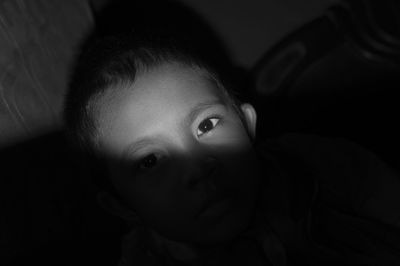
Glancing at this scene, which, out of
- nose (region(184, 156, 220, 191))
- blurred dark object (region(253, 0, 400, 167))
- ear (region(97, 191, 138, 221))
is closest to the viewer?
nose (region(184, 156, 220, 191))

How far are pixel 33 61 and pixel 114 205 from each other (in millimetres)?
255

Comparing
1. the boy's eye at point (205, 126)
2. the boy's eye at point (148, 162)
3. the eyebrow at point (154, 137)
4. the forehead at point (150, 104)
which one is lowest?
the boy's eye at point (148, 162)

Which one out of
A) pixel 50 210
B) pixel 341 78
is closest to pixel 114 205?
pixel 50 210

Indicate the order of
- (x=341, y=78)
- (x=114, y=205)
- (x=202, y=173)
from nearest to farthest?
(x=202, y=173), (x=114, y=205), (x=341, y=78)

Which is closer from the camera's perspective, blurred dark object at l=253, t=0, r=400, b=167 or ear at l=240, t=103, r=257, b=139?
ear at l=240, t=103, r=257, b=139

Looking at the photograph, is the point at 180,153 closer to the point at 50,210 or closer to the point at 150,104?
the point at 150,104

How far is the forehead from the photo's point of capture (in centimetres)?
61

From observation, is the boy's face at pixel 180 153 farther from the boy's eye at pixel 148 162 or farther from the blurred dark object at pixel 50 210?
the blurred dark object at pixel 50 210

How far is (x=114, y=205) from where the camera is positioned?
730 millimetres

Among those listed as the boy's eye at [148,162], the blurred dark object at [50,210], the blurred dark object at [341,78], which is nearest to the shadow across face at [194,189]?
the boy's eye at [148,162]

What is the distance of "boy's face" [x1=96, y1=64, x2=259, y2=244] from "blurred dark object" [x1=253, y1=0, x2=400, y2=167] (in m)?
0.38

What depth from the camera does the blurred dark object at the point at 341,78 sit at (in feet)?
3.25

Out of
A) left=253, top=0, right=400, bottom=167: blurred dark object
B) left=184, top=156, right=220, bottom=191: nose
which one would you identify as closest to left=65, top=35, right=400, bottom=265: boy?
left=184, top=156, right=220, bottom=191: nose

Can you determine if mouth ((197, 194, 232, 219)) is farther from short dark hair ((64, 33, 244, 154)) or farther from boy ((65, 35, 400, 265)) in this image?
short dark hair ((64, 33, 244, 154))
